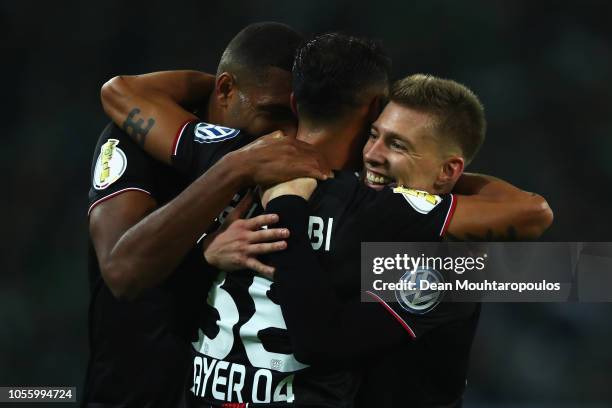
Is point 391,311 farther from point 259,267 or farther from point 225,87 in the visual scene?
point 225,87

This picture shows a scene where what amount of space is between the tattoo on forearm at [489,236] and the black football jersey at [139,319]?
2.12ft

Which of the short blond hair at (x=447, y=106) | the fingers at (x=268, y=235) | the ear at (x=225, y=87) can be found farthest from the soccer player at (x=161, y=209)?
the short blond hair at (x=447, y=106)

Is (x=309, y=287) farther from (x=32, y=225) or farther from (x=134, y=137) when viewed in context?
(x=32, y=225)

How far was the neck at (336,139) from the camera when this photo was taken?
209 centimetres

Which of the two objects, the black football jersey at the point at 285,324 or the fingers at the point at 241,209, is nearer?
the black football jersey at the point at 285,324

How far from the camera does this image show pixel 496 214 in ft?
6.80

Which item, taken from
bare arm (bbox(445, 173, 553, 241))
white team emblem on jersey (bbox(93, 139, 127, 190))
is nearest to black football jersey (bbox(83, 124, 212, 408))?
white team emblem on jersey (bbox(93, 139, 127, 190))

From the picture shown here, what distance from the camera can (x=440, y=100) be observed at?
7.00ft

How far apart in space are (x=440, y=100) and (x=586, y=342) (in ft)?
12.5

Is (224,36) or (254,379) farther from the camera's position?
(224,36)

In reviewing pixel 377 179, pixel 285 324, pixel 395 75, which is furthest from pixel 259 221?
pixel 395 75

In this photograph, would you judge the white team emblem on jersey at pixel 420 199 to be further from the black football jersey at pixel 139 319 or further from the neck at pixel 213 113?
the neck at pixel 213 113

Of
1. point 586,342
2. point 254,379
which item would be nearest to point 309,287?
point 254,379

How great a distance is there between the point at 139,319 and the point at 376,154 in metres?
0.92
